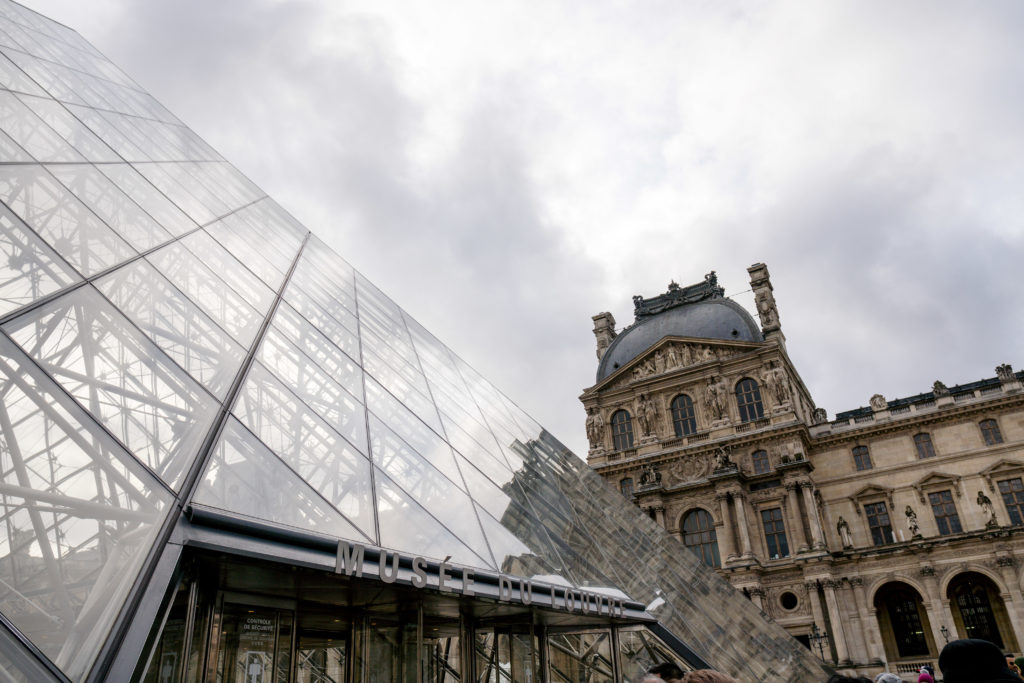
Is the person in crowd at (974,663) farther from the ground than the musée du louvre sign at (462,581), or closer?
closer

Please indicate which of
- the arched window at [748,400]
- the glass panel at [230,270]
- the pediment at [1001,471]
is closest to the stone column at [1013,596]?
the pediment at [1001,471]

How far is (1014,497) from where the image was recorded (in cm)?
3162

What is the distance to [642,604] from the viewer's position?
9086 millimetres

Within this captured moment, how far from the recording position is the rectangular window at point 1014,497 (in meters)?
31.3

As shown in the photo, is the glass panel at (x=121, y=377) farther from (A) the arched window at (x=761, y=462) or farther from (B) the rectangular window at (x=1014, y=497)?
(B) the rectangular window at (x=1014, y=497)

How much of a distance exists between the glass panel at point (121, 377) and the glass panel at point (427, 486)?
→ 2.08 meters

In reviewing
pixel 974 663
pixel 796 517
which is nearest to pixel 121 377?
pixel 974 663

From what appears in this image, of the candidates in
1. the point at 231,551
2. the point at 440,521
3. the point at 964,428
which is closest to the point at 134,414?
the point at 231,551

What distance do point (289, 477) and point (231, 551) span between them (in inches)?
40.9

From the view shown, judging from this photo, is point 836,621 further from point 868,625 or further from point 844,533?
point 844,533

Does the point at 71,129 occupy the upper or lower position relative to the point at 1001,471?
lower

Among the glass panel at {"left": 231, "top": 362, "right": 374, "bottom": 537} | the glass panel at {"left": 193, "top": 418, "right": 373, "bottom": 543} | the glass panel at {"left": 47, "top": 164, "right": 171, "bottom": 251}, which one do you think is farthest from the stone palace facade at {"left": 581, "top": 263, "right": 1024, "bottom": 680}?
the glass panel at {"left": 47, "top": 164, "right": 171, "bottom": 251}

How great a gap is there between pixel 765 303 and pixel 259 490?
134 feet

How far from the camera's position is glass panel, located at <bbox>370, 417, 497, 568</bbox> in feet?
21.1
